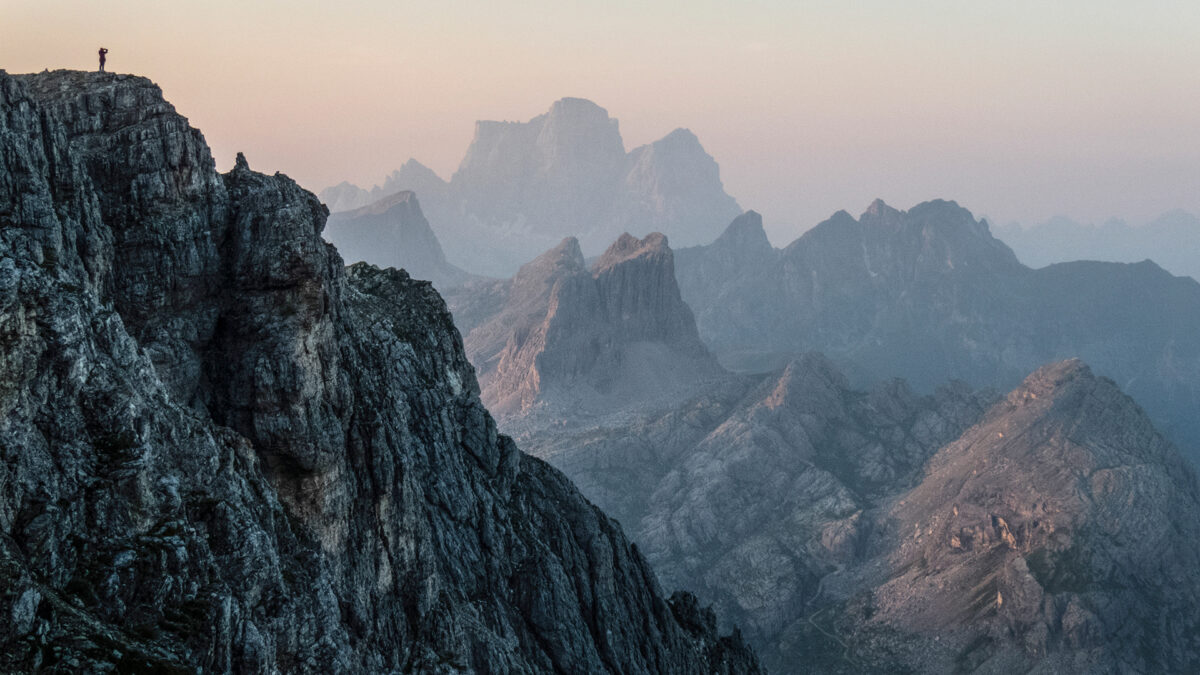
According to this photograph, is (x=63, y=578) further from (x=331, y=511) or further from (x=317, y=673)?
(x=331, y=511)

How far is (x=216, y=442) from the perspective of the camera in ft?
163

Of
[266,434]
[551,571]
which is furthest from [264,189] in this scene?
[551,571]

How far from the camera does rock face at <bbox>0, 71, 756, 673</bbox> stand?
38750 millimetres

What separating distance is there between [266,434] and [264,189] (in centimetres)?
1546

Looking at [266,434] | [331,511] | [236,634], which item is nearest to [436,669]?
[331,511]

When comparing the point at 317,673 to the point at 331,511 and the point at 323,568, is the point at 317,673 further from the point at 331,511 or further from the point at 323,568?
the point at 331,511

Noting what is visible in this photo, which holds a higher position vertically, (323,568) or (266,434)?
(266,434)

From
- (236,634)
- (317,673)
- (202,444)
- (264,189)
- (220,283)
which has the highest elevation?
(264,189)

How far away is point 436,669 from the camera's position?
213 ft

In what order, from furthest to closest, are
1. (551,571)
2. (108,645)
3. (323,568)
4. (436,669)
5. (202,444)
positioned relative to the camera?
(551,571)
(436,669)
(323,568)
(202,444)
(108,645)

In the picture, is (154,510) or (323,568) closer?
(154,510)

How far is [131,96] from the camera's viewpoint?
57.2 m

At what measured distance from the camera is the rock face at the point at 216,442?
127ft

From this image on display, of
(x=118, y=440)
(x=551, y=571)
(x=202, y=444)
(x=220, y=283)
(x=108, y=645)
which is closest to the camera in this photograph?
(x=108, y=645)
